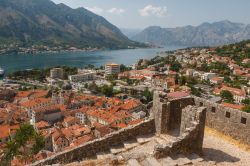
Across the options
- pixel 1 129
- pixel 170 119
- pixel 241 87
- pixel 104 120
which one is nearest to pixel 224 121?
pixel 170 119

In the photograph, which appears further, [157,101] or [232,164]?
[157,101]

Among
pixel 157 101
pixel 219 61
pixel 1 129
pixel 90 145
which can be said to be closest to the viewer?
pixel 90 145

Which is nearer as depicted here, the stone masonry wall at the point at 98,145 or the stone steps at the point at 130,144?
the stone masonry wall at the point at 98,145

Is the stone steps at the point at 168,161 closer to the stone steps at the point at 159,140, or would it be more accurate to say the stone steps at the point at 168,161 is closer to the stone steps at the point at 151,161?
the stone steps at the point at 151,161

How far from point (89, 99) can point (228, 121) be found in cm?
5954

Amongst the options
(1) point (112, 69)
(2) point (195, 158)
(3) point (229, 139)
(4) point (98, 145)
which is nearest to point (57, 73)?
(1) point (112, 69)

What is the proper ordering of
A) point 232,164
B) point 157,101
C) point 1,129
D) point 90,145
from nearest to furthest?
1. point 232,164
2. point 90,145
3. point 157,101
4. point 1,129

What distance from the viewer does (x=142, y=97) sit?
72.8 metres

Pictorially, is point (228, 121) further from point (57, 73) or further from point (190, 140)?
point (57, 73)

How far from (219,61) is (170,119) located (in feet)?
356

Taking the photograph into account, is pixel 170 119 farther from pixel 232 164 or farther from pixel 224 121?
pixel 232 164

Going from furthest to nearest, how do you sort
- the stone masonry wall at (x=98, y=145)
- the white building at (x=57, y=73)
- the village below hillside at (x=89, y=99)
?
the white building at (x=57, y=73) < the village below hillside at (x=89, y=99) < the stone masonry wall at (x=98, y=145)

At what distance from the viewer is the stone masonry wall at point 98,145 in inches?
386

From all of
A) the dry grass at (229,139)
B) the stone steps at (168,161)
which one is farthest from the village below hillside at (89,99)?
the stone steps at (168,161)
